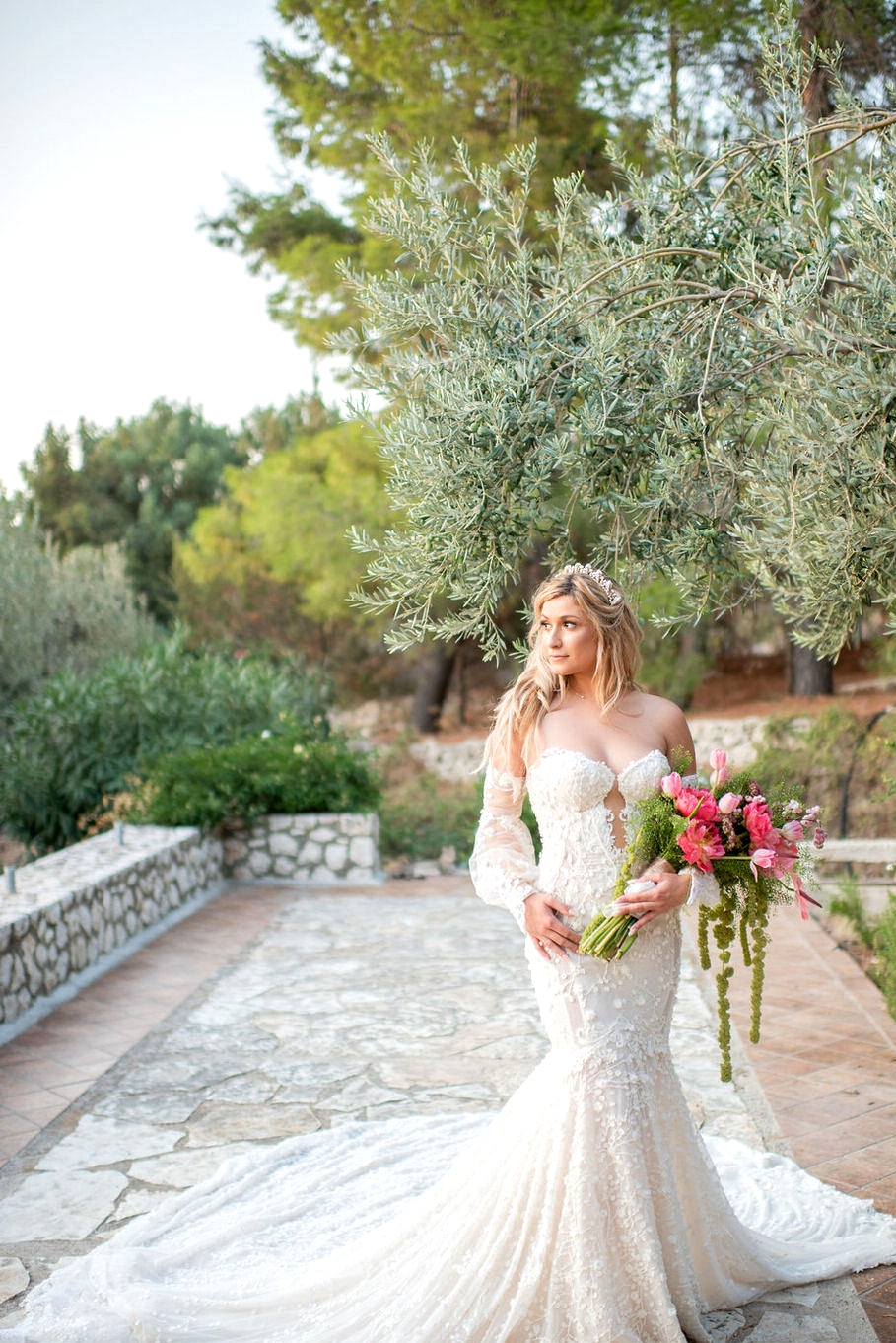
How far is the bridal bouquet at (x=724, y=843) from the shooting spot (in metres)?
3.04

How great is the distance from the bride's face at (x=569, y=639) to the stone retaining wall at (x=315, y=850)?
7.82 meters

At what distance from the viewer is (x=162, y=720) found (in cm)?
1259

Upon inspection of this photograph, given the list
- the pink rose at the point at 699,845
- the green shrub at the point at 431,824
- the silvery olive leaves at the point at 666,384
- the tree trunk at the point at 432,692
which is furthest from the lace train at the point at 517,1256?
the tree trunk at the point at 432,692

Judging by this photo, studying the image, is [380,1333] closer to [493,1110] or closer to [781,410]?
[493,1110]

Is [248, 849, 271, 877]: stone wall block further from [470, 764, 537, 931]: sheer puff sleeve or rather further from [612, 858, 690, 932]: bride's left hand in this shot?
[612, 858, 690, 932]: bride's left hand

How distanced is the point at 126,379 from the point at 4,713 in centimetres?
1719

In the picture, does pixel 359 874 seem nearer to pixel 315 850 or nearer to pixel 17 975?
pixel 315 850

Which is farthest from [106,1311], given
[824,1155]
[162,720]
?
[162,720]

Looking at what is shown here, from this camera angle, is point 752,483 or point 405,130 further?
point 405,130

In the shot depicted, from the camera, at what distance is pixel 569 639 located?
11.1 feet

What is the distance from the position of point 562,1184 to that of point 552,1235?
0.13m

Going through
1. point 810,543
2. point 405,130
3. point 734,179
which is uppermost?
point 405,130

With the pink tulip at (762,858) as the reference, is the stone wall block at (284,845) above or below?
below

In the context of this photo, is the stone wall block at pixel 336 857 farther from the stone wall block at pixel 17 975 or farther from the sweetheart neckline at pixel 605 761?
the sweetheart neckline at pixel 605 761
